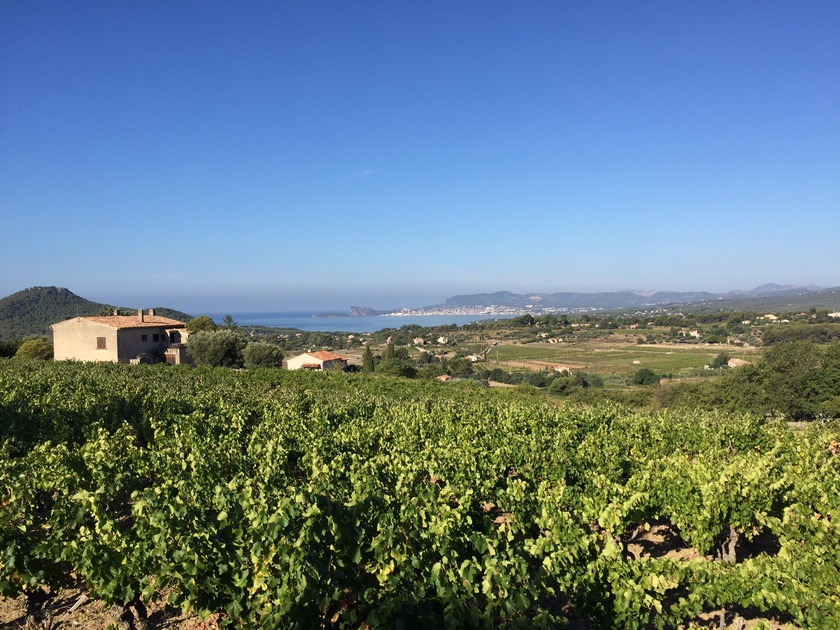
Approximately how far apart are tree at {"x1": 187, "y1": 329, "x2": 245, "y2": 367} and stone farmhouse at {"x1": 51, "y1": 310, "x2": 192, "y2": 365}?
2.55 meters

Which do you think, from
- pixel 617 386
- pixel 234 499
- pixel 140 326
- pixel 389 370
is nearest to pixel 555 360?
pixel 617 386

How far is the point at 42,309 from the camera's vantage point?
94.2m

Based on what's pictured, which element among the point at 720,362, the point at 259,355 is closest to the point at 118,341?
the point at 259,355

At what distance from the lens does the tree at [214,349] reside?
39.9 m

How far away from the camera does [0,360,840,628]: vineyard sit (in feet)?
14.8

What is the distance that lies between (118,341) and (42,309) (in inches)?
2867

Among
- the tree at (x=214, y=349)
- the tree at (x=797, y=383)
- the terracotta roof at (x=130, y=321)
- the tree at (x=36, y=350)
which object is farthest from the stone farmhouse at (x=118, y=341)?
the tree at (x=797, y=383)

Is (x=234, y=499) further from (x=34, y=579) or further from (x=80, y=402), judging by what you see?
(x=80, y=402)

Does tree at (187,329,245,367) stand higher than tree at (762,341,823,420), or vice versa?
tree at (187,329,245,367)

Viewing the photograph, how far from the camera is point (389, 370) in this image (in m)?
47.3

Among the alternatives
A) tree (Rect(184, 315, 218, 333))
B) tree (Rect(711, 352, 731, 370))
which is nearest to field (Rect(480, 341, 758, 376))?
tree (Rect(711, 352, 731, 370))

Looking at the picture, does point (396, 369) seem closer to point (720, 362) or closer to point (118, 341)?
point (118, 341)

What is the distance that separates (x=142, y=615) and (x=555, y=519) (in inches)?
204

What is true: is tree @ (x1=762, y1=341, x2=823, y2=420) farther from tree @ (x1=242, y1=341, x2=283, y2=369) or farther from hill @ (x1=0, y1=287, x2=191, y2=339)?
hill @ (x1=0, y1=287, x2=191, y2=339)
